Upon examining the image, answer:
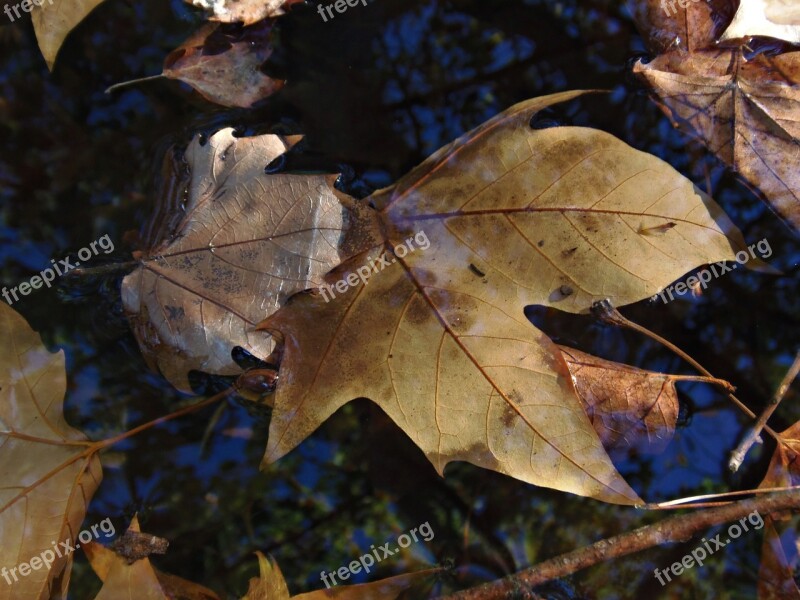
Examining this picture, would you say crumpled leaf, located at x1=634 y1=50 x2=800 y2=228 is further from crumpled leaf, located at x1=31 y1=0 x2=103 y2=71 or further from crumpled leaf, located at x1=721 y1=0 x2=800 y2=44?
crumpled leaf, located at x1=31 y1=0 x2=103 y2=71

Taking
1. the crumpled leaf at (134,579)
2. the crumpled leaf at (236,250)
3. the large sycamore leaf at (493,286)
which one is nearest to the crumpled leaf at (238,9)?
the crumpled leaf at (236,250)

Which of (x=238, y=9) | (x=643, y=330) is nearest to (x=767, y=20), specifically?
(x=643, y=330)

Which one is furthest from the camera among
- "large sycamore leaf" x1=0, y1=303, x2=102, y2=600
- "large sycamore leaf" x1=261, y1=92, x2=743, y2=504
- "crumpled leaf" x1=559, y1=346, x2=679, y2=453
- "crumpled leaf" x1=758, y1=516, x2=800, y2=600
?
"crumpled leaf" x1=758, y1=516, x2=800, y2=600

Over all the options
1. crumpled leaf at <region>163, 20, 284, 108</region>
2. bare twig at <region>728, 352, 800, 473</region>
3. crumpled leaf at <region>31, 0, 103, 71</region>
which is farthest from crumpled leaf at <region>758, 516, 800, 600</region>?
crumpled leaf at <region>31, 0, 103, 71</region>

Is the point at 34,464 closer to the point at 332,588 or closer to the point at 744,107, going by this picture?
the point at 332,588

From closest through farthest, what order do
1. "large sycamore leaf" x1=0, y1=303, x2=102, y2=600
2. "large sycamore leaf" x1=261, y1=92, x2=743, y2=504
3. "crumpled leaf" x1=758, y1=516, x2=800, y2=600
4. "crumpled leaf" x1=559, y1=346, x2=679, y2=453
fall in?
1. "large sycamore leaf" x1=261, y1=92, x2=743, y2=504
2. "large sycamore leaf" x1=0, y1=303, x2=102, y2=600
3. "crumpled leaf" x1=559, y1=346, x2=679, y2=453
4. "crumpled leaf" x1=758, y1=516, x2=800, y2=600

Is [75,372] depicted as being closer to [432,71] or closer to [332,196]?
[332,196]
